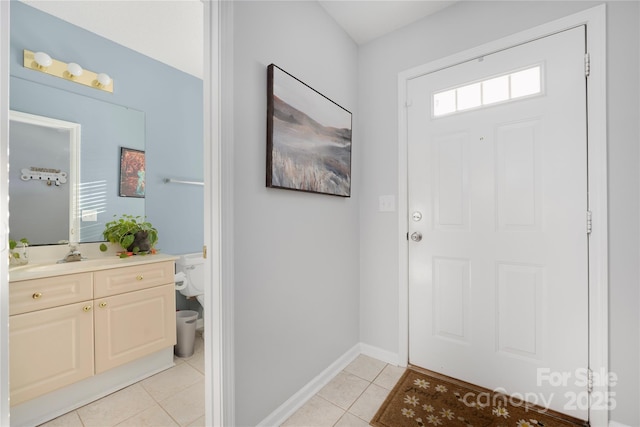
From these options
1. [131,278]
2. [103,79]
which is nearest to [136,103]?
[103,79]

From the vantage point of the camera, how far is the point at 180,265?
8.13 ft

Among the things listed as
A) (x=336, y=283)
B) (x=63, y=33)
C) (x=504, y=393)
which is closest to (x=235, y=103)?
(x=336, y=283)

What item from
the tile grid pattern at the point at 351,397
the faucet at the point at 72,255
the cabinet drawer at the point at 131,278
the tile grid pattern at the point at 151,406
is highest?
the faucet at the point at 72,255

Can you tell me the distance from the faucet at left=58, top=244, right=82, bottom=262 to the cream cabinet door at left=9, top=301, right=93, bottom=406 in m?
0.44

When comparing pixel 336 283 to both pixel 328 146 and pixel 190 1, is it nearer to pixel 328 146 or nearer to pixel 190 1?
pixel 328 146

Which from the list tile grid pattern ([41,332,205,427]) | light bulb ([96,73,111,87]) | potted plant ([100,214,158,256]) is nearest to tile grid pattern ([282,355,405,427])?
tile grid pattern ([41,332,205,427])

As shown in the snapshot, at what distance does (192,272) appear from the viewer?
2443 millimetres

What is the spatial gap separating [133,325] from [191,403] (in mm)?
646

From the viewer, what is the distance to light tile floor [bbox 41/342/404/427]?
4.95 feet

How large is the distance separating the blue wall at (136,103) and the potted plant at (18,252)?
0.50 m

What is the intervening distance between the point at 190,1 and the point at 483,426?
2.98 m

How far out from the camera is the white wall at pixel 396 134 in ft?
4.38

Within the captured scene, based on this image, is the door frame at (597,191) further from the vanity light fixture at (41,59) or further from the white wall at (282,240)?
the vanity light fixture at (41,59)

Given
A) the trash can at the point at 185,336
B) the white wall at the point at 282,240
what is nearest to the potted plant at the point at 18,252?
the trash can at the point at 185,336
